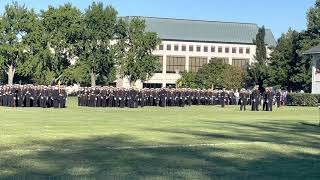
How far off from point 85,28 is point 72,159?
72407 mm

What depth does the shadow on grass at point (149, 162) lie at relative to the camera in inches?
387

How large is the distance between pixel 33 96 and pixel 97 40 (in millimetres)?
45734

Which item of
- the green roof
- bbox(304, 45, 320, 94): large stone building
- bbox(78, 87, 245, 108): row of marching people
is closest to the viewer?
bbox(78, 87, 245, 108): row of marching people

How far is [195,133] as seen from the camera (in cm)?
A: 1900

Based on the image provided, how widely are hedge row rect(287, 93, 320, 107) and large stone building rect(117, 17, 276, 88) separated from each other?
73.4m

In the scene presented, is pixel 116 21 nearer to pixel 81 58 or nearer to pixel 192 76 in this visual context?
pixel 81 58

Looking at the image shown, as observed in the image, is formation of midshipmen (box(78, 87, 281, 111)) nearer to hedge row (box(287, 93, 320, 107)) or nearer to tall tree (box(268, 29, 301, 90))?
hedge row (box(287, 93, 320, 107))

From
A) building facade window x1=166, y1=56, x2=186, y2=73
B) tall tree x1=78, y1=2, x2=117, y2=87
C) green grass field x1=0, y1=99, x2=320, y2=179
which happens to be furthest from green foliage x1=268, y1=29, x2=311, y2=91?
green grass field x1=0, y1=99, x2=320, y2=179

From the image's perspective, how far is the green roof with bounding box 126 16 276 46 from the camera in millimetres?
139500

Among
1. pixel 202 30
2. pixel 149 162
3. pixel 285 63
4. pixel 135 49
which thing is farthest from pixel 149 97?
pixel 202 30

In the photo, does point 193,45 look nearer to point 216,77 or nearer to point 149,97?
point 216,77

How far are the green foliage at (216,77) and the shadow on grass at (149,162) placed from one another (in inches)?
3299

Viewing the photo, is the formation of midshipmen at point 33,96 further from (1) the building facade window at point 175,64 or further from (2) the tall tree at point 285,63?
(1) the building facade window at point 175,64

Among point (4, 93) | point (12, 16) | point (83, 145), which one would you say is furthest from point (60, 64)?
point (83, 145)
